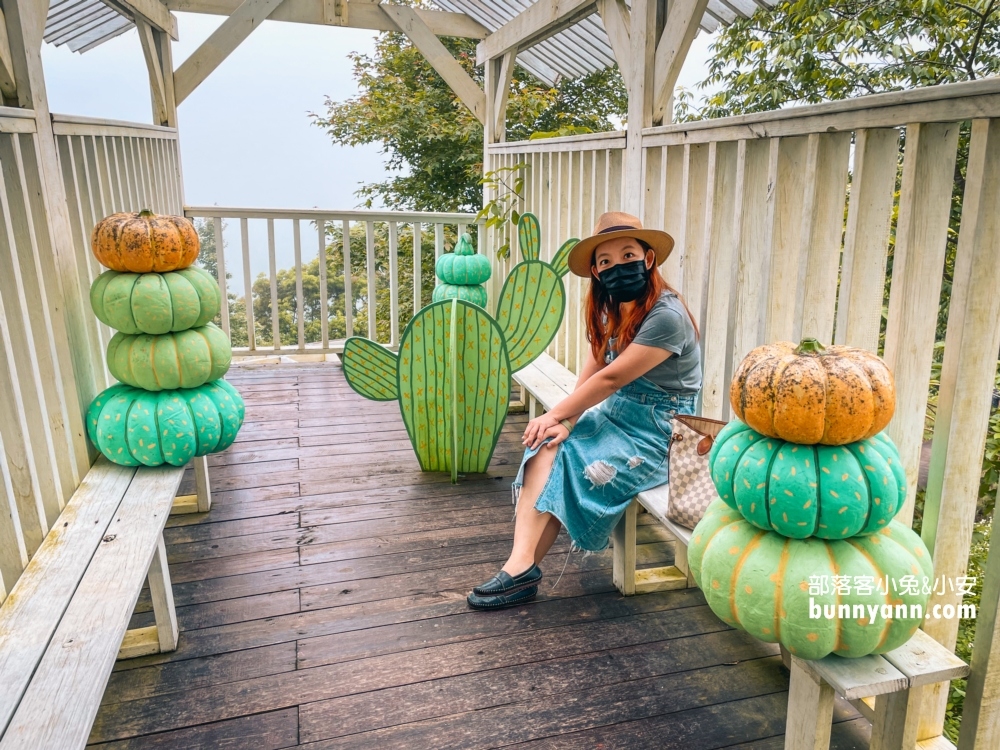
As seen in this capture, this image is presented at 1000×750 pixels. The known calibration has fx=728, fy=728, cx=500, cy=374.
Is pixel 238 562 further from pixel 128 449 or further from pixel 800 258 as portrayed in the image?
pixel 800 258

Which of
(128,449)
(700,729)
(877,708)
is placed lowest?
(700,729)

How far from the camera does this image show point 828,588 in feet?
4.34

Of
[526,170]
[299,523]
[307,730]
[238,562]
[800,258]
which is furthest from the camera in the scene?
[526,170]

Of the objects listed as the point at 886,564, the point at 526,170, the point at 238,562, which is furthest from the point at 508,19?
the point at 886,564

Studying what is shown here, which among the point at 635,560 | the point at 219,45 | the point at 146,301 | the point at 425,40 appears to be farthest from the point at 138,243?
the point at 425,40

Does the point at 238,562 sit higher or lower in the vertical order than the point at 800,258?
lower

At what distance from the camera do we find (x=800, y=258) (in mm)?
1881

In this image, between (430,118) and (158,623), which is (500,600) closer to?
(158,623)

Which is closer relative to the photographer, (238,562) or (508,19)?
(238,562)

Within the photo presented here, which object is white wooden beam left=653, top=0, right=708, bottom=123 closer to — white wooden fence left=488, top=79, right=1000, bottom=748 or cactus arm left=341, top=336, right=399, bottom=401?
white wooden fence left=488, top=79, right=1000, bottom=748

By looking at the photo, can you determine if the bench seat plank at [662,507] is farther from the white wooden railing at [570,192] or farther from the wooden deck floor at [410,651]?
the white wooden railing at [570,192]

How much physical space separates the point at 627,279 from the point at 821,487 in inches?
40.9

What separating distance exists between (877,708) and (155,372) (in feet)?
7.22

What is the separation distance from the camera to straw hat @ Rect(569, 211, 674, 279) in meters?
2.18
